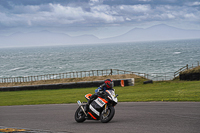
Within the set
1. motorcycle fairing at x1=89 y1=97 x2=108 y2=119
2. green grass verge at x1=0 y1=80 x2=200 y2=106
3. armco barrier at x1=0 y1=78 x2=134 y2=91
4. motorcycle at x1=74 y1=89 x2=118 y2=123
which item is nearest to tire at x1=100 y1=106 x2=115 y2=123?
motorcycle at x1=74 y1=89 x2=118 y2=123

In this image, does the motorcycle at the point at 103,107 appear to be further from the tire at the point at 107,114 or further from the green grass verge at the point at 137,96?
the green grass verge at the point at 137,96

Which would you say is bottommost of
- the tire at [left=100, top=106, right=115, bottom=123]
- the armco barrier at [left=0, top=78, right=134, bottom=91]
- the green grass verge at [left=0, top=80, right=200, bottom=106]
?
the armco barrier at [left=0, top=78, right=134, bottom=91]

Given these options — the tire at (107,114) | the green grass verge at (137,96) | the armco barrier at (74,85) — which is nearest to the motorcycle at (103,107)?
the tire at (107,114)

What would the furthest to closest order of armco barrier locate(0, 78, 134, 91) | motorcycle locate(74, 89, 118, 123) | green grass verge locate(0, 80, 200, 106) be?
1. armco barrier locate(0, 78, 134, 91)
2. green grass verge locate(0, 80, 200, 106)
3. motorcycle locate(74, 89, 118, 123)

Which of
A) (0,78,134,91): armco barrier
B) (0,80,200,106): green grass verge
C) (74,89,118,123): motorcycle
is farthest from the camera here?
(0,78,134,91): armco barrier

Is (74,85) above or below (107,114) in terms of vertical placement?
below

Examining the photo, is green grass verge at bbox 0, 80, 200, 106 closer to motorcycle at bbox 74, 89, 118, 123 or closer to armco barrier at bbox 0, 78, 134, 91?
armco barrier at bbox 0, 78, 134, 91

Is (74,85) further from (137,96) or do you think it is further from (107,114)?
(107,114)

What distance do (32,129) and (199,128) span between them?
5668 millimetres

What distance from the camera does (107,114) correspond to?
8727 mm

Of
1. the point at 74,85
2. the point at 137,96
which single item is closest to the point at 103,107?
the point at 137,96

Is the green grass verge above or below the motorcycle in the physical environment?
below

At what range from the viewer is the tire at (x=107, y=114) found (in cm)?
849

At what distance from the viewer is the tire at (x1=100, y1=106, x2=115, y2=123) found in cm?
849
